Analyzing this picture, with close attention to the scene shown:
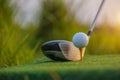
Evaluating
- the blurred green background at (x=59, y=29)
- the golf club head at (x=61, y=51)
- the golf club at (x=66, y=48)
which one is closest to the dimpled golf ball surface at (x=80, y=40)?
the golf club at (x=66, y=48)

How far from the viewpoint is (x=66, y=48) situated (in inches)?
145

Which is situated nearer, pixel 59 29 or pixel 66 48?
→ pixel 66 48

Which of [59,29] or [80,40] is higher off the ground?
[80,40]

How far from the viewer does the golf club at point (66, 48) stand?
356 cm

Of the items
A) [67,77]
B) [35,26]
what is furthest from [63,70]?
[35,26]

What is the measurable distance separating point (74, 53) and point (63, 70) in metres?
1.13

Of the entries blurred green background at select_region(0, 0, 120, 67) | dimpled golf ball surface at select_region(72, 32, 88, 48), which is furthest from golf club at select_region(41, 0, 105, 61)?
blurred green background at select_region(0, 0, 120, 67)

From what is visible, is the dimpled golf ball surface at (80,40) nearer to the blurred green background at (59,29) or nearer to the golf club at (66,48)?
the golf club at (66,48)

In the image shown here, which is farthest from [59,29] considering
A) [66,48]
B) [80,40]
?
[80,40]

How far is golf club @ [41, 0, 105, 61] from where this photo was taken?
3.56 metres

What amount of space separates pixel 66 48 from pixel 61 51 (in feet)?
0.27

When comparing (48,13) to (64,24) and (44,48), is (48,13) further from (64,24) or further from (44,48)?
(44,48)

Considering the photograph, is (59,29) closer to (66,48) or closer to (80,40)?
(66,48)

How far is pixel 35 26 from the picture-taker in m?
6.37
